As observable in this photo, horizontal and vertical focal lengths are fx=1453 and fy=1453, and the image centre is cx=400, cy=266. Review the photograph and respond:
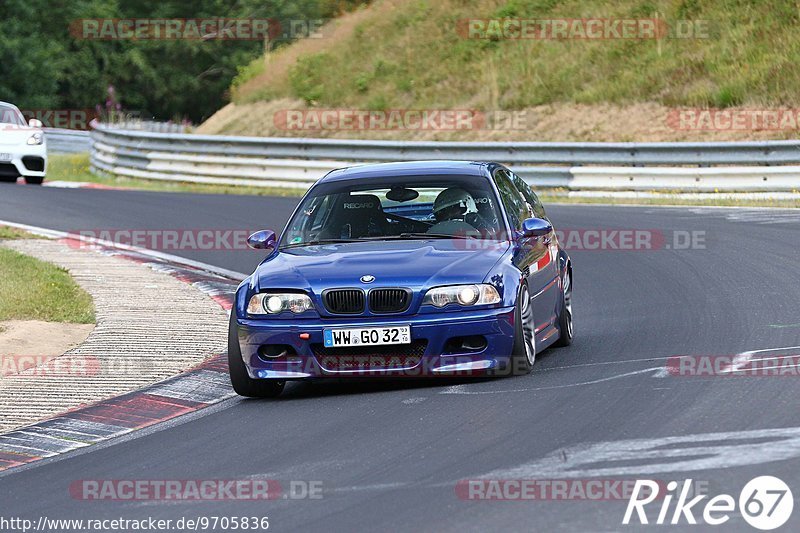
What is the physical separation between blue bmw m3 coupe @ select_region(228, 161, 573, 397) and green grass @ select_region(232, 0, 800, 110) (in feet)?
65.2

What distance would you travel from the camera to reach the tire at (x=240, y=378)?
30.0 feet

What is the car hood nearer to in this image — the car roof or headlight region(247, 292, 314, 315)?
headlight region(247, 292, 314, 315)

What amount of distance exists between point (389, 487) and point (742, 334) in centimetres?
475

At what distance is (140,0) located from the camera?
233 feet

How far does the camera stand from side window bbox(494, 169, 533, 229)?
10297 millimetres

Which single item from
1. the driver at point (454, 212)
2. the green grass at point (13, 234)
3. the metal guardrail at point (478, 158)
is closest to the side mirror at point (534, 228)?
the driver at point (454, 212)

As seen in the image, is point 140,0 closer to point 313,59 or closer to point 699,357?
point 313,59

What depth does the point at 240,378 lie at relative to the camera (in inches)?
362

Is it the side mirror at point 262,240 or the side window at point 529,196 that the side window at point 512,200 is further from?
the side mirror at point 262,240

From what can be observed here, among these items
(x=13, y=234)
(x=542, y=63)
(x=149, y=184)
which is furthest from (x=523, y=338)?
(x=542, y=63)

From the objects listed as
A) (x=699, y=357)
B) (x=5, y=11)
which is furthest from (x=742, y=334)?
(x=5, y=11)

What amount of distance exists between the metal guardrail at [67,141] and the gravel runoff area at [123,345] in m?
25.1

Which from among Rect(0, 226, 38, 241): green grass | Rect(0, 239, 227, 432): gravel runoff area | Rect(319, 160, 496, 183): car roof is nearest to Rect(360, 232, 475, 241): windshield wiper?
Rect(319, 160, 496, 183): car roof

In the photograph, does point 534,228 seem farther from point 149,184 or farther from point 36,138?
point 149,184
